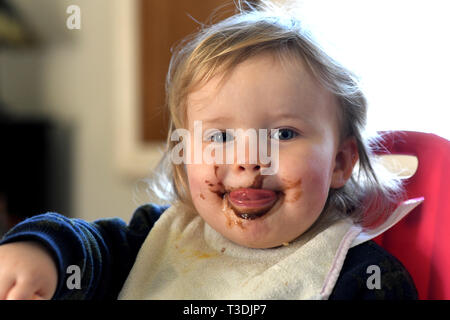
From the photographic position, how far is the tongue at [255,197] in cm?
72

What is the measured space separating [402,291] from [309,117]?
0.27 meters

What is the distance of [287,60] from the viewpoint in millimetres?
759

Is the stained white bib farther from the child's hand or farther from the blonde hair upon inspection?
the child's hand

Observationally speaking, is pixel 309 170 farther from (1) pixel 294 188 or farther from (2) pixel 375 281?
(2) pixel 375 281

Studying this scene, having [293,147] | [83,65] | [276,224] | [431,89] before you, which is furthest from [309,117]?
[83,65]

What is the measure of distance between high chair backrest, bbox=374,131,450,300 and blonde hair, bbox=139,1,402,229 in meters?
0.04

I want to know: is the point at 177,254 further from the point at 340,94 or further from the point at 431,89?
the point at 431,89

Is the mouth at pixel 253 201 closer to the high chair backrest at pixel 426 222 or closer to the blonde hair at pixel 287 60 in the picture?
the blonde hair at pixel 287 60

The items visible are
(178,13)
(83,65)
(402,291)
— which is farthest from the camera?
(83,65)

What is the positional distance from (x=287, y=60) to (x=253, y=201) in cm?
21

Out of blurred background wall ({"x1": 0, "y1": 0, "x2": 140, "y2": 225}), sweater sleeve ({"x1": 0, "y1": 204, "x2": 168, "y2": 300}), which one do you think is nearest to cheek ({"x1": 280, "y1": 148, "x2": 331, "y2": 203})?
sweater sleeve ({"x1": 0, "y1": 204, "x2": 168, "y2": 300})

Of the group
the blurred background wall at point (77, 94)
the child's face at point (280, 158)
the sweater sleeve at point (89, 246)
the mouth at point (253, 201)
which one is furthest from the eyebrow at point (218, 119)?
the blurred background wall at point (77, 94)

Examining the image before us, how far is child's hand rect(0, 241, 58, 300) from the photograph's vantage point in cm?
61

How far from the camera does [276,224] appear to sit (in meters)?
0.74
